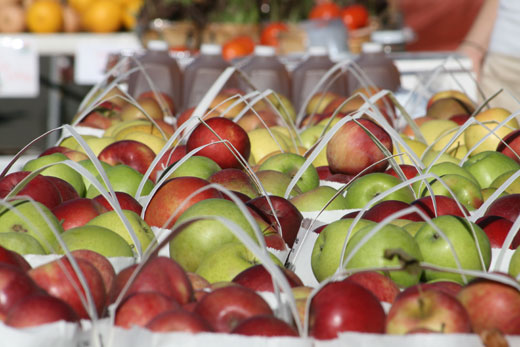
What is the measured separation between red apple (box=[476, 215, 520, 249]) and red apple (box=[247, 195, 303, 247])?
0.35 m

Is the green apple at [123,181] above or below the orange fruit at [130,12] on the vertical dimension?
below

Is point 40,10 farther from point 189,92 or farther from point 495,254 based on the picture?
point 495,254

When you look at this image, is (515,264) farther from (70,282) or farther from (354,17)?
(354,17)

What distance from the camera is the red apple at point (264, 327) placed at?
2.86 feet

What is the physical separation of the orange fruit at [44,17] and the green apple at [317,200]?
3.78 m

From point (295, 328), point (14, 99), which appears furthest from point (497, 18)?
point (14, 99)

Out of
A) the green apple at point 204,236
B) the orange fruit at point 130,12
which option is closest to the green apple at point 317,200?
the green apple at point 204,236

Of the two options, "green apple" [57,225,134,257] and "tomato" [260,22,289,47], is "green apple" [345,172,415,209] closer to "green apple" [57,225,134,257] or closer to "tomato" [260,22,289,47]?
"green apple" [57,225,134,257]

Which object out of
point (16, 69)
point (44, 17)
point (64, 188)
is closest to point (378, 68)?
point (64, 188)

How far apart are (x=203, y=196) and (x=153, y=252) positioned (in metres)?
0.46

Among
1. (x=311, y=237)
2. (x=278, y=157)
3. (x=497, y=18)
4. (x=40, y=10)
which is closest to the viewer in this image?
(x=311, y=237)

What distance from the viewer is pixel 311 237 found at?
1336mm

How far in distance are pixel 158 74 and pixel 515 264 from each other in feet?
7.16

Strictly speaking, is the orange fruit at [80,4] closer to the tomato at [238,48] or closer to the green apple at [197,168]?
the tomato at [238,48]
